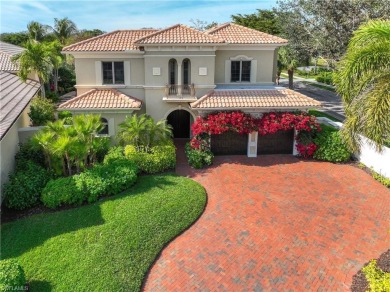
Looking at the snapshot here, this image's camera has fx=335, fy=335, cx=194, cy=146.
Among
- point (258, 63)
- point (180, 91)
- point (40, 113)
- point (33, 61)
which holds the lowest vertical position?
point (40, 113)

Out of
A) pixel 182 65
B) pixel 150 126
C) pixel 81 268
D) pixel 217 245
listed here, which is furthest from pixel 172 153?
pixel 81 268

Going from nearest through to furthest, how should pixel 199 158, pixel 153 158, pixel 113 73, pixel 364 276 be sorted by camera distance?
1. pixel 364 276
2. pixel 153 158
3. pixel 199 158
4. pixel 113 73

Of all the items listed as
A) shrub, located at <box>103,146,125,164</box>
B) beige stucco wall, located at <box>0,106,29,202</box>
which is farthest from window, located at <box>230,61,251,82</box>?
beige stucco wall, located at <box>0,106,29,202</box>

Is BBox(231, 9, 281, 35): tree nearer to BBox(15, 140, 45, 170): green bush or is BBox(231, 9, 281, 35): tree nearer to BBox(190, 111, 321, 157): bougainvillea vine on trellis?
BBox(190, 111, 321, 157): bougainvillea vine on trellis

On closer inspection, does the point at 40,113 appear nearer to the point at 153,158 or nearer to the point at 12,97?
the point at 12,97

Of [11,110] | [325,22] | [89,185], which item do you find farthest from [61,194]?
[325,22]

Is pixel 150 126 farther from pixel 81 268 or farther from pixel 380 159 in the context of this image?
pixel 380 159
